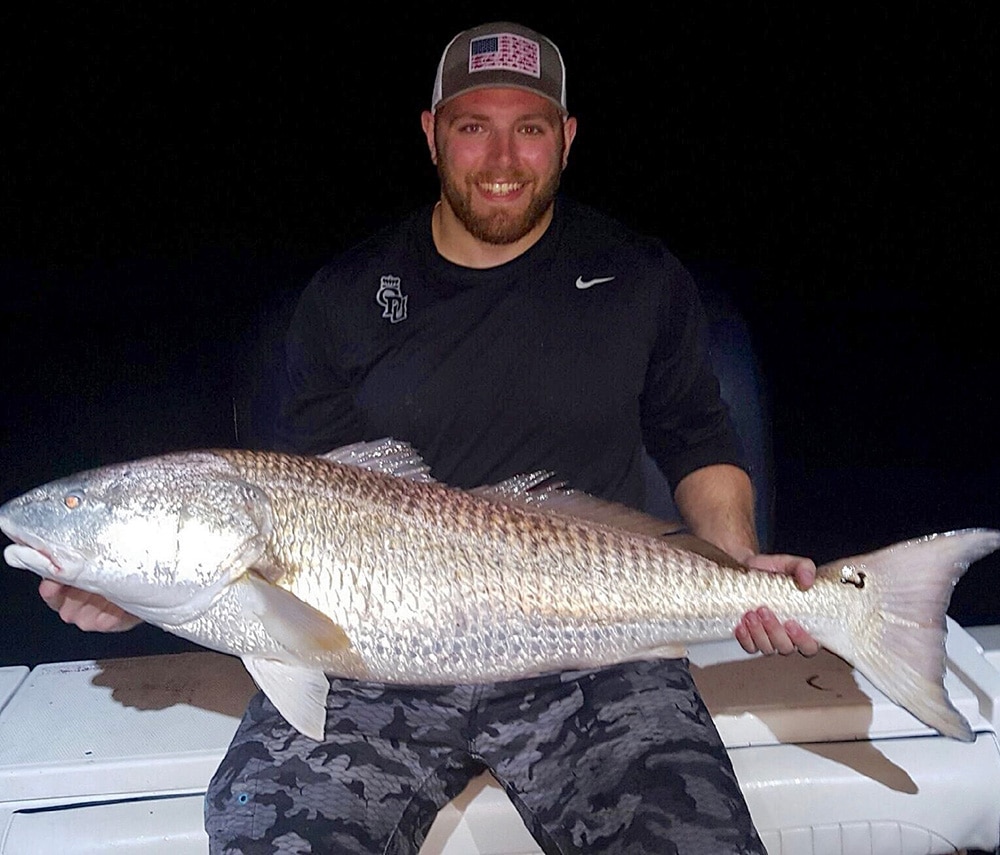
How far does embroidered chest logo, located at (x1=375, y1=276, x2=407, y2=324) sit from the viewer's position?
7.41 ft

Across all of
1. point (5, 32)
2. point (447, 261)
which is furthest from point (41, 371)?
point (447, 261)

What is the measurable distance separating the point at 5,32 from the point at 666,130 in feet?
12.6

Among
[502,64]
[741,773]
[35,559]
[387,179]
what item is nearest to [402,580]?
[35,559]

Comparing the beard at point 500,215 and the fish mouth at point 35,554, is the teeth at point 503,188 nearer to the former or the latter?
the beard at point 500,215

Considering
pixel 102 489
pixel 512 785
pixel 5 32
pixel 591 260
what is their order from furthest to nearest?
pixel 5 32, pixel 591 260, pixel 512 785, pixel 102 489

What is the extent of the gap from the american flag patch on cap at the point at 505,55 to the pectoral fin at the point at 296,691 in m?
1.48

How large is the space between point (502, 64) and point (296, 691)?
1.53 metres

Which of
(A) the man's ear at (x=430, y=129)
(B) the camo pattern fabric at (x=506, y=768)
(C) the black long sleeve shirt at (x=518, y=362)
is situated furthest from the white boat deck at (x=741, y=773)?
(A) the man's ear at (x=430, y=129)

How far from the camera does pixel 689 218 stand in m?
6.44

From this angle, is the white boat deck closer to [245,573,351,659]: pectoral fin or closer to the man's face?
[245,573,351,659]: pectoral fin

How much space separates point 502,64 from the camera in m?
2.30

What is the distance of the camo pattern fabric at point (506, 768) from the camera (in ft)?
5.25

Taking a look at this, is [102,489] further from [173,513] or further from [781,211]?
[781,211]

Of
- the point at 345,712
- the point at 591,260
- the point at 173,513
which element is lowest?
the point at 345,712
